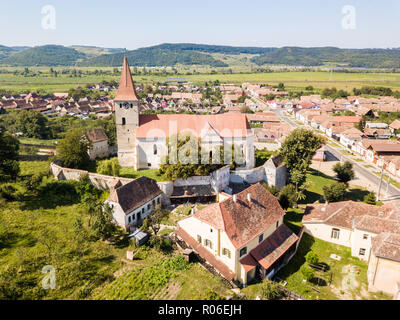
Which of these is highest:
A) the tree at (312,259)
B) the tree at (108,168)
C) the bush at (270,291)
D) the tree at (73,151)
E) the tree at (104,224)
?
the tree at (73,151)

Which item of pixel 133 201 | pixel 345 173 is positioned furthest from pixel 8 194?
pixel 345 173

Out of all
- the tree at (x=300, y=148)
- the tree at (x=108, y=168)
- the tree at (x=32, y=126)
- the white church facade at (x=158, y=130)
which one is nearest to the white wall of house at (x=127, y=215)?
the tree at (x=108, y=168)

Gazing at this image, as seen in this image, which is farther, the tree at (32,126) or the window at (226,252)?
the tree at (32,126)

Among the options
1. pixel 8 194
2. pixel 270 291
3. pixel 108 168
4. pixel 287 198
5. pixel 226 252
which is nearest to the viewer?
pixel 270 291

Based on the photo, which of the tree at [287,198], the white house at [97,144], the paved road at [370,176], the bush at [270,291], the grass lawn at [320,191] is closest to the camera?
the bush at [270,291]

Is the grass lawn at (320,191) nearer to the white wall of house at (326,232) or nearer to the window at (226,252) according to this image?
the white wall of house at (326,232)

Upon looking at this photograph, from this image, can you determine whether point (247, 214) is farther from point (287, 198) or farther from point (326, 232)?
point (287, 198)
